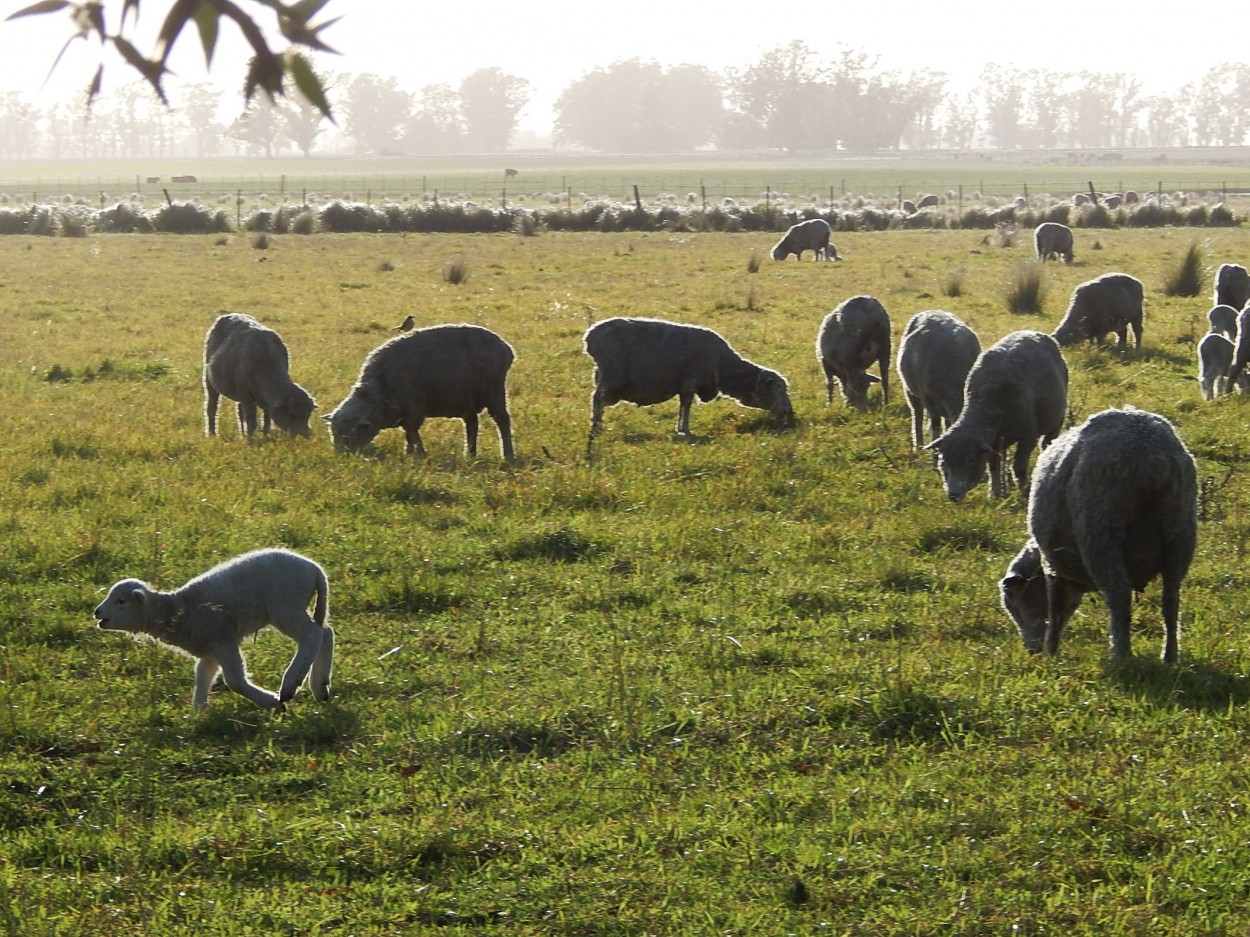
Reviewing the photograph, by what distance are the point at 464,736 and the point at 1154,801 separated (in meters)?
2.85

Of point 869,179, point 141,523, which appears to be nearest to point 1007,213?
point 141,523

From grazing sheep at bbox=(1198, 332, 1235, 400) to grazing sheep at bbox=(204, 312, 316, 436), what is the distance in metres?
9.21

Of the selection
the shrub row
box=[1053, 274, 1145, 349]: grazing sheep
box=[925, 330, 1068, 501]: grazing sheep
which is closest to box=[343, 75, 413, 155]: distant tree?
the shrub row

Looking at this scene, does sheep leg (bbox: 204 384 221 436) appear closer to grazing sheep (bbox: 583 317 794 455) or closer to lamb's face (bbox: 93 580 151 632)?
grazing sheep (bbox: 583 317 794 455)

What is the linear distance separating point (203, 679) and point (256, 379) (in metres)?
7.29

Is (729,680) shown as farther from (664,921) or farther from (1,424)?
(1,424)

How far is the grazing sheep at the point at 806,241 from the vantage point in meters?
35.0

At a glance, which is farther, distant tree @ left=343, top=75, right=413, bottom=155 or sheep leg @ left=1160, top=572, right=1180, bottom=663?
distant tree @ left=343, top=75, right=413, bottom=155

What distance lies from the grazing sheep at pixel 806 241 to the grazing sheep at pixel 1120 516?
2800cm

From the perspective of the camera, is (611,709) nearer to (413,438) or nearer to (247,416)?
(413,438)

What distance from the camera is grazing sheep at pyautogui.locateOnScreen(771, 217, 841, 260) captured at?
34969mm

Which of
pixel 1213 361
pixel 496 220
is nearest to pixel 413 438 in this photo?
pixel 1213 361

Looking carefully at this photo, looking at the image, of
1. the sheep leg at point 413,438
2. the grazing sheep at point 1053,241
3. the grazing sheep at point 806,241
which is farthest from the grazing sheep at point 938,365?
the grazing sheep at point 806,241

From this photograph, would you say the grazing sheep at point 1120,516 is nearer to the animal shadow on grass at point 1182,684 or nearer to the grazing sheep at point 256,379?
the animal shadow on grass at point 1182,684
